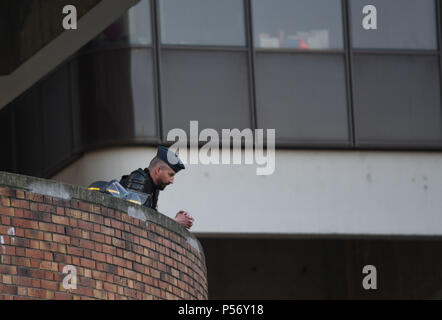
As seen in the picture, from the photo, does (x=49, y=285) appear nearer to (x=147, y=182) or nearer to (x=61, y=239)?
(x=61, y=239)

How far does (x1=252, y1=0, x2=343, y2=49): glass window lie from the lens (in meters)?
24.1

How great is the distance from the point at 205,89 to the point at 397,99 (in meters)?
3.10

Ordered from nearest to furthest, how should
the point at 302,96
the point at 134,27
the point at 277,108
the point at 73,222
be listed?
the point at 73,222 → the point at 134,27 → the point at 277,108 → the point at 302,96

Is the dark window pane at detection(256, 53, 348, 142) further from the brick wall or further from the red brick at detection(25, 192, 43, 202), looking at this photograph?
the red brick at detection(25, 192, 43, 202)

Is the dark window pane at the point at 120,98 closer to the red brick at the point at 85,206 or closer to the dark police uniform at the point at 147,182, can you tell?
the dark police uniform at the point at 147,182

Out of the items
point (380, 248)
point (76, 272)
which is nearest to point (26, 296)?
point (76, 272)

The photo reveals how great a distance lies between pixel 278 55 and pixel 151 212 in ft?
32.7

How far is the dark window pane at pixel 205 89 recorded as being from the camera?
2328 cm

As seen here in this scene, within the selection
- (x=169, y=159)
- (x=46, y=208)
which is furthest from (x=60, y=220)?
(x=169, y=159)

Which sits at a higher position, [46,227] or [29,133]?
[29,133]

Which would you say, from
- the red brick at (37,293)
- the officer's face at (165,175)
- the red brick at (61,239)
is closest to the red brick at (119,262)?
the red brick at (61,239)

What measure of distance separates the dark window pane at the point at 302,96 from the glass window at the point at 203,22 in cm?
60

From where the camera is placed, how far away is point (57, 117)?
24312mm

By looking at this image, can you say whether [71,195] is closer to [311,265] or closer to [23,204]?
[23,204]
